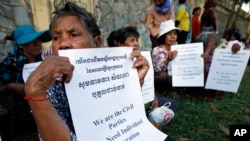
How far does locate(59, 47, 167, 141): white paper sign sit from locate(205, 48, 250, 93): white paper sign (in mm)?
2544

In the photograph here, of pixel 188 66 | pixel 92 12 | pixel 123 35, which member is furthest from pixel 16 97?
pixel 92 12

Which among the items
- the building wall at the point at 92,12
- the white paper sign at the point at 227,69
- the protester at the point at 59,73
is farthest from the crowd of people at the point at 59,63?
the building wall at the point at 92,12

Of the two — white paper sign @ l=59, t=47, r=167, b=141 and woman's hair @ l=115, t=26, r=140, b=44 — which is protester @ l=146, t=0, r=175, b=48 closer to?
woman's hair @ l=115, t=26, r=140, b=44

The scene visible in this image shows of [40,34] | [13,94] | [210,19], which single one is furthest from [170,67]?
[210,19]

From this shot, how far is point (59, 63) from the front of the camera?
1.15m

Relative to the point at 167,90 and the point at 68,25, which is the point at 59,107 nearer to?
the point at 68,25

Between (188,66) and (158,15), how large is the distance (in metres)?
1.47

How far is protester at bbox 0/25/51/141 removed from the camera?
286 cm

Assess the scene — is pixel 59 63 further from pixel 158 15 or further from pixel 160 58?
pixel 158 15

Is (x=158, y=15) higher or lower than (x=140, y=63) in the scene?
higher

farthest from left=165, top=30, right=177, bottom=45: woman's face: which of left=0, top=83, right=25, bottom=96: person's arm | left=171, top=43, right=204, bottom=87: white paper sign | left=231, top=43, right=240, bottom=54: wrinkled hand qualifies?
left=0, top=83, right=25, bottom=96: person's arm

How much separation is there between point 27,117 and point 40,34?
2.97ft

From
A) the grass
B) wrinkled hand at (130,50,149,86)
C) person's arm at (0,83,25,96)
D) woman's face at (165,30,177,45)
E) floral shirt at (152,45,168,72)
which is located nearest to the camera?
wrinkled hand at (130,50,149,86)

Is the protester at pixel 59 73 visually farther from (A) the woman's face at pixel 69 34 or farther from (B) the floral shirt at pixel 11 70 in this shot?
(B) the floral shirt at pixel 11 70
